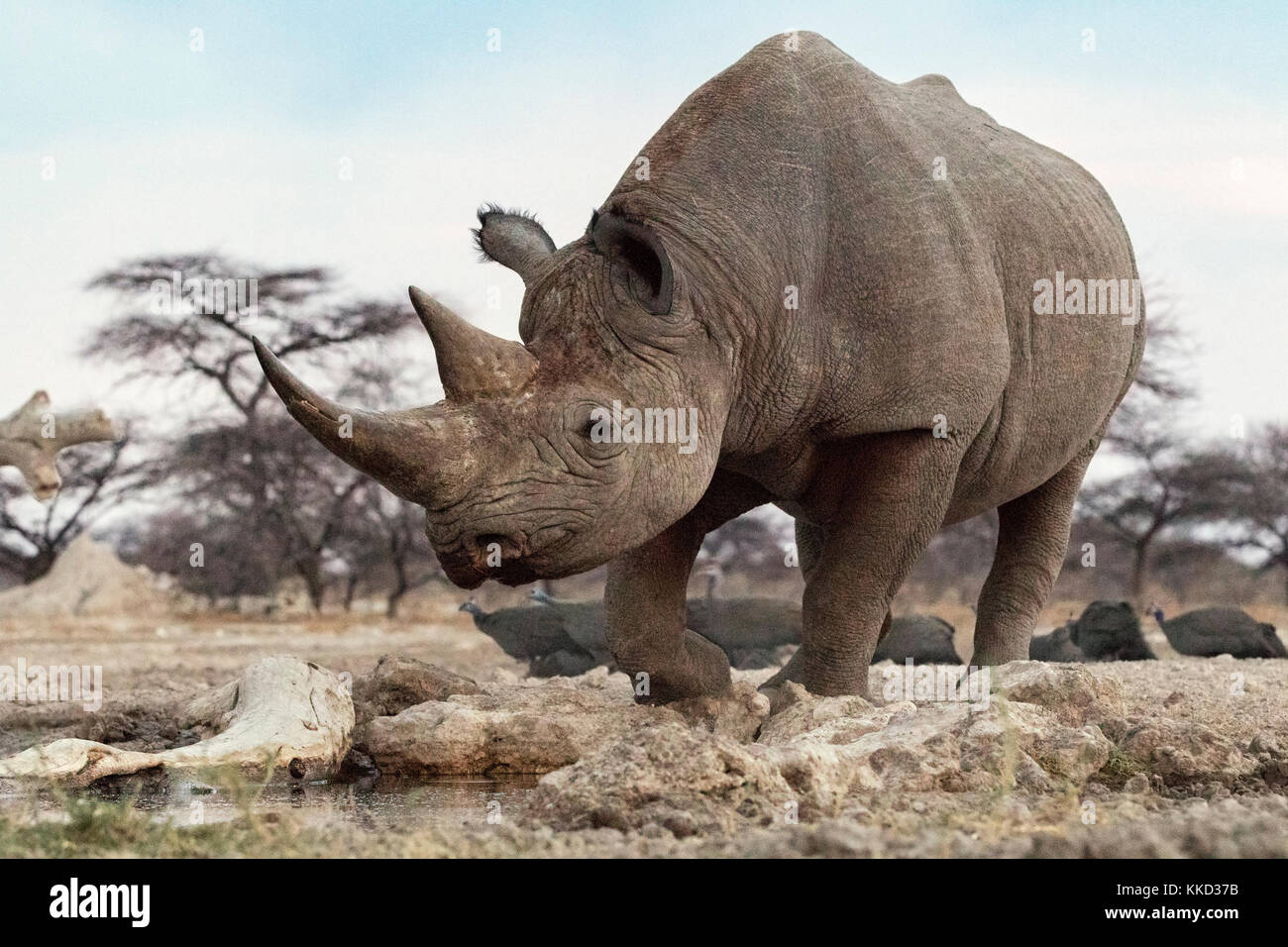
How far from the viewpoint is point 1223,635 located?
1338 cm

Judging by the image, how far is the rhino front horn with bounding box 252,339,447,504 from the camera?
4.77m

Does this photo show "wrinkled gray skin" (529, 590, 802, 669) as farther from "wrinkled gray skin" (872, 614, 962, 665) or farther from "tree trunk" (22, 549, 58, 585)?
"tree trunk" (22, 549, 58, 585)

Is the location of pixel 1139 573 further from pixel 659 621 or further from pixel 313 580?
pixel 659 621

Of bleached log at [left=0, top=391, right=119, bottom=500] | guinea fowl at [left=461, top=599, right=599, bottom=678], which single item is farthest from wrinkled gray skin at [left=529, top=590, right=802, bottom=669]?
bleached log at [left=0, top=391, right=119, bottom=500]

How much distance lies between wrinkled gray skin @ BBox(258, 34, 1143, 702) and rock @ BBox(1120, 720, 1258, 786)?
1.35 metres

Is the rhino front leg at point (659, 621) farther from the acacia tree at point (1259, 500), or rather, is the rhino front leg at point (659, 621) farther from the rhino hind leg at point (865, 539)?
the acacia tree at point (1259, 500)

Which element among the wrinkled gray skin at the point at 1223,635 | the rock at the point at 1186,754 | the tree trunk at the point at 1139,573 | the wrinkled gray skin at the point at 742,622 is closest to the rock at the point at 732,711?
the rock at the point at 1186,754

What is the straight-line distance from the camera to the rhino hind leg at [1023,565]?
869cm

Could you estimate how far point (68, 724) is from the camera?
8.03 metres

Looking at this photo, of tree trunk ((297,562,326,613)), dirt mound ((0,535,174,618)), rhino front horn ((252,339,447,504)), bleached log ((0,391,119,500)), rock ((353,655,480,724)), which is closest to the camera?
rhino front horn ((252,339,447,504))

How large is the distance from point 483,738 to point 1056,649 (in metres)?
7.06

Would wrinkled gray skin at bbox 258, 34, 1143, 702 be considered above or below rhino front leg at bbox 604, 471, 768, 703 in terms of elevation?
above

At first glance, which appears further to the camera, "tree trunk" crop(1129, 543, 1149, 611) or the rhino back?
"tree trunk" crop(1129, 543, 1149, 611)
